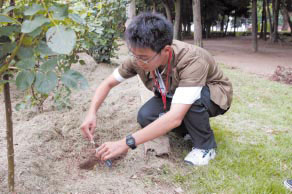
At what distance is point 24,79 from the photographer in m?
1.08

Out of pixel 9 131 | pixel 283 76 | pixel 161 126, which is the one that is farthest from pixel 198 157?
pixel 283 76

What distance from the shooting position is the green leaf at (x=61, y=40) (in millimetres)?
836

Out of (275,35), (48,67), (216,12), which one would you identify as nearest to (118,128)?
(48,67)

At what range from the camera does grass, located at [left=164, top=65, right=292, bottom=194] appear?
212 centimetres

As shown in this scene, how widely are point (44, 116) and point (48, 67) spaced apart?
2.19 metres

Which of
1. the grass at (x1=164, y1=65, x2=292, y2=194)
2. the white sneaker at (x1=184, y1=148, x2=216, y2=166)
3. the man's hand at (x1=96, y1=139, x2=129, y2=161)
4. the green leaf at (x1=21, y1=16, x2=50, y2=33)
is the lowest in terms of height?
the grass at (x1=164, y1=65, x2=292, y2=194)

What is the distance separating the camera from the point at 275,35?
18562 millimetres

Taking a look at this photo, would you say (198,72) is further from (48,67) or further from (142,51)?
(48,67)

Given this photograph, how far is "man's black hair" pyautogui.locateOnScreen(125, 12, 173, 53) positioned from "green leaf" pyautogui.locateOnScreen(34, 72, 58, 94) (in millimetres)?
840

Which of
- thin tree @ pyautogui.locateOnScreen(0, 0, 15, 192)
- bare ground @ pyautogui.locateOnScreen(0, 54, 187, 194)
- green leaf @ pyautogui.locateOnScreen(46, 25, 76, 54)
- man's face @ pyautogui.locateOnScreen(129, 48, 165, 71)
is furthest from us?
bare ground @ pyautogui.locateOnScreen(0, 54, 187, 194)

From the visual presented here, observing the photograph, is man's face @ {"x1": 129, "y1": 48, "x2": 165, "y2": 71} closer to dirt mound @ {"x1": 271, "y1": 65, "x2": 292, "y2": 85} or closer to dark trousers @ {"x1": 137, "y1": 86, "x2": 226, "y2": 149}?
dark trousers @ {"x1": 137, "y1": 86, "x2": 226, "y2": 149}

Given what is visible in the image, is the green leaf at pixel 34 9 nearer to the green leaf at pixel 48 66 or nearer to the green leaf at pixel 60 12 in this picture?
the green leaf at pixel 60 12

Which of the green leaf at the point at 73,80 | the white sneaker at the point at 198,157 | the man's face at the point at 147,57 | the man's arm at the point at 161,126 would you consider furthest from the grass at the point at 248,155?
the green leaf at the point at 73,80

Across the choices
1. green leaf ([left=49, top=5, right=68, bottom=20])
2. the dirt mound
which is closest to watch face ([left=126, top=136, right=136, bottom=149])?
green leaf ([left=49, top=5, right=68, bottom=20])
